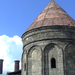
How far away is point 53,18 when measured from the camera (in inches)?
671

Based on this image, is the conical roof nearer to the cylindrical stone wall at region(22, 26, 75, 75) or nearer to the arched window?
the cylindrical stone wall at region(22, 26, 75, 75)

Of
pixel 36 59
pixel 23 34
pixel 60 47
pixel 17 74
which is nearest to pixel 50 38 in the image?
pixel 60 47

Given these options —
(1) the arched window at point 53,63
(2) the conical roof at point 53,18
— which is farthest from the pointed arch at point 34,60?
(2) the conical roof at point 53,18

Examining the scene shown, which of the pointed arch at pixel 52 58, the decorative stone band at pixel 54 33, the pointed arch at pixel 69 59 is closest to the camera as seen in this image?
the pointed arch at pixel 69 59

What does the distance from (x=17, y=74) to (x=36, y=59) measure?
5008 mm

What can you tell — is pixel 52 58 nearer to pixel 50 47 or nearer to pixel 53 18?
pixel 50 47

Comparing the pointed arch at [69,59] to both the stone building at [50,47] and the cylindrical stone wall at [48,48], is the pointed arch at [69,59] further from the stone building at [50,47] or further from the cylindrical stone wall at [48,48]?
the cylindrical stone wall at [48,48]

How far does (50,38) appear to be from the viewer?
1569 centimetres

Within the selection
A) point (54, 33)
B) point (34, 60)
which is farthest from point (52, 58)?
point (54, 33)

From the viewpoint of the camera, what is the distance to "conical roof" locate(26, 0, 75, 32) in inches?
647

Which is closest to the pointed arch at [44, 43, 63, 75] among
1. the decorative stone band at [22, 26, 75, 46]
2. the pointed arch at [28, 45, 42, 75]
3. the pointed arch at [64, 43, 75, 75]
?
the pointed arch at [64, 43, 75, 75]

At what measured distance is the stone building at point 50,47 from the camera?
1496 centimetres

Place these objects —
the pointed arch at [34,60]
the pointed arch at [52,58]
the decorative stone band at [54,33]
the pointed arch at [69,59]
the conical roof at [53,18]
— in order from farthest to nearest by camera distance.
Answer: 1. the conical roof at [53,18]
2. the decorative stone band at [54,33]
3. the pointed arch at [34,60]
4. the pointed arch at [52,58]
5. the pointed arch at [69,59]

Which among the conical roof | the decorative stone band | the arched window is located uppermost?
the conical roof
